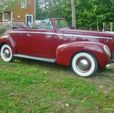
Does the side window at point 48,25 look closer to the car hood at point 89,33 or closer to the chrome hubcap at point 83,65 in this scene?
the car hood at point 89,33

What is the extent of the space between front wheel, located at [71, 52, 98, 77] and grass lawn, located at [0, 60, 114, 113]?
0.18 metres

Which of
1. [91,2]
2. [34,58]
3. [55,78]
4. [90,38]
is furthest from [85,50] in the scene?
[91,2]

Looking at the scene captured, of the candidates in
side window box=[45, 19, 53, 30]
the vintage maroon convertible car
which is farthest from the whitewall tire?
side window box=[45, 19, 53, 30]

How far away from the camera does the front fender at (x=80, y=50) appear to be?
8227 mm

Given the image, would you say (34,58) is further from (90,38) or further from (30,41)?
(90,38)

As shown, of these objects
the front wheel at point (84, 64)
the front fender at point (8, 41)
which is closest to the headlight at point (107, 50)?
the front wheel at point (84, 64)

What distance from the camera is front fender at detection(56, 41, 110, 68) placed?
8227 mm

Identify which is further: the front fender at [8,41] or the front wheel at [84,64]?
the front fender at [8,41]

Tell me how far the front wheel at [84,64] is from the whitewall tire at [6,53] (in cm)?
234

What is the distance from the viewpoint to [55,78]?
26.4 ft

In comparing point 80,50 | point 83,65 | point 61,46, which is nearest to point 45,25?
point 61,46

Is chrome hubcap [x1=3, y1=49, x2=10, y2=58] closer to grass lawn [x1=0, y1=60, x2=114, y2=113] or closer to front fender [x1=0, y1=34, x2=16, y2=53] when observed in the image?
front fender [x1=0, y1=34, x2=16, y2=53]

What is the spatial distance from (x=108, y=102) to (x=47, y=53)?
3.32m

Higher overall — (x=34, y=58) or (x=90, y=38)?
(x=90, y=38)
